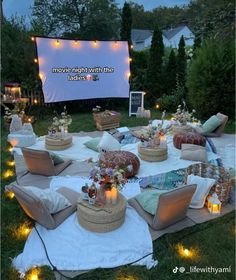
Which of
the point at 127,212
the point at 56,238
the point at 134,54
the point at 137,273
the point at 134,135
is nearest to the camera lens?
the point at 137,273

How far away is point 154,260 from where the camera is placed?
11.9ft

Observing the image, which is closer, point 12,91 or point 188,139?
point 188,139

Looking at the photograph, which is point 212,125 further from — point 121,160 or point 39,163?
point 39,163

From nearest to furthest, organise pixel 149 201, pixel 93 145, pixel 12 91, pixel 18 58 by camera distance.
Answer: pixel 149 201, pixel 93 145, pixel 12 91, pixel 18 58

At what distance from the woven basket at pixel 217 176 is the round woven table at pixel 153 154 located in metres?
1.44

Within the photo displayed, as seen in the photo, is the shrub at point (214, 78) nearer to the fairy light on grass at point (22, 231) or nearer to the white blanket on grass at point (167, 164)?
the white blanket on grass at point (167, 164)

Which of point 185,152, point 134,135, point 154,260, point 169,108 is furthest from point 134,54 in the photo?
point 154,260

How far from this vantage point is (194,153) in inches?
260

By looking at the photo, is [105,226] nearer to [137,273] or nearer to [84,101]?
[137,273]

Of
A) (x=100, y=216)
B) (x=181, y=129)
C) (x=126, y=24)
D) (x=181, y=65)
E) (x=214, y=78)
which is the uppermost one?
(x=126, y=24)

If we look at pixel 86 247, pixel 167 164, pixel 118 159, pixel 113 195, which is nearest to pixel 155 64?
pixel 167 164

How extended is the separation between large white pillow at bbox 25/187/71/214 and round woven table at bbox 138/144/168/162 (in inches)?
109

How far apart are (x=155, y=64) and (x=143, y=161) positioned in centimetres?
735

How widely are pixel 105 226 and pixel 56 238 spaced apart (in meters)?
0.67
